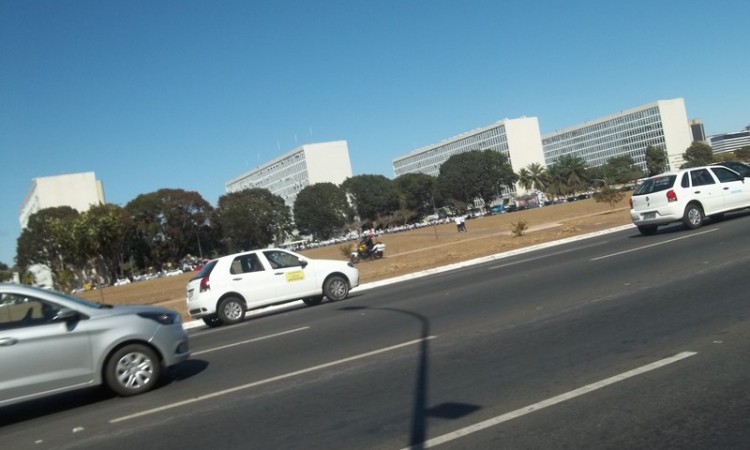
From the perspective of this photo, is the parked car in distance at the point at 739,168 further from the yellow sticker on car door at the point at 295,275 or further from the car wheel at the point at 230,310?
the car wheel at the point at 230,310

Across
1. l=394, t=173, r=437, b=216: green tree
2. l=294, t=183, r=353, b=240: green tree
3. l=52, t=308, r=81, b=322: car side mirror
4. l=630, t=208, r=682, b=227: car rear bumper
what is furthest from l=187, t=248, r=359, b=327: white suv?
l=394, t=173, r=437, b=216: green tree

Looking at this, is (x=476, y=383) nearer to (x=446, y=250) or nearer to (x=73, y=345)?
(x=73, y=345)

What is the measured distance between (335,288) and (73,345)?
9.69 meters

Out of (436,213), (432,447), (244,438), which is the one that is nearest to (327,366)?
(244,438)

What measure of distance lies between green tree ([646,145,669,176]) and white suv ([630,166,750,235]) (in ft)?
456

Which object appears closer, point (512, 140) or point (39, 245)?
point (39, 245)

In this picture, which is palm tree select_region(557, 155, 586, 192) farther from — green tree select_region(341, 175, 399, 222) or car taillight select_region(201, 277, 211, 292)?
car taillight select_region(201, 277, 211, 292)

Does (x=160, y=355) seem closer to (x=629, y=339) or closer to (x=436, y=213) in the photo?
(x=629, y=339)

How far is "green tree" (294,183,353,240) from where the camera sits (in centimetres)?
12325

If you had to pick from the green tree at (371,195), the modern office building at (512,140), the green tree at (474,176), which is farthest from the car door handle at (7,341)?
the modern office building at (512,140)

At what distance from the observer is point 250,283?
15.7m

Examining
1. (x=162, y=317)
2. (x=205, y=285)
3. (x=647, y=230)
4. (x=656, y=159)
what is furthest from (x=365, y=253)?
(x=656, y=159)

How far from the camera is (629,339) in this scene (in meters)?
7.67

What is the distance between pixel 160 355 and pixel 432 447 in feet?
15.0
